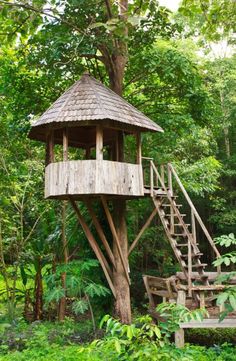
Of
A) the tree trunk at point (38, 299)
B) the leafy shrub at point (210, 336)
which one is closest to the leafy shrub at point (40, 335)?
the tree trunk at point (38, 299)

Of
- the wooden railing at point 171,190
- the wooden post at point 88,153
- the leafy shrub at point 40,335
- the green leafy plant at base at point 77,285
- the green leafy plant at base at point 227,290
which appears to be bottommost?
the leafy shrub at point 40,335

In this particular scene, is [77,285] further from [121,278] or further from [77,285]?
[121,278]

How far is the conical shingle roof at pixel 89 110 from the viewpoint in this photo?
27.5 ft

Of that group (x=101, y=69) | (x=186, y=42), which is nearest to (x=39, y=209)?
(x=101, y=69)

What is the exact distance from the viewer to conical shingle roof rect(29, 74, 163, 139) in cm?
838

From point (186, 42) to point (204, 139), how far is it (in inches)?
150

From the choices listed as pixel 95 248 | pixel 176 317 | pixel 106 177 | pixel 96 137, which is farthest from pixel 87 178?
pixel 176 317

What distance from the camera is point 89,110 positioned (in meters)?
8.47

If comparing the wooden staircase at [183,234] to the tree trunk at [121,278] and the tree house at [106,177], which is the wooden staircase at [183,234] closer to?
the tree house at [106,177]

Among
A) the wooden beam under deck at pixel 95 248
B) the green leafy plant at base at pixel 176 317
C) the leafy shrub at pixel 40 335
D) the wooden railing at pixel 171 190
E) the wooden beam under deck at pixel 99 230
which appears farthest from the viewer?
the wooden beam under deck at pixel 95 248

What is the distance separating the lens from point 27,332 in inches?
350

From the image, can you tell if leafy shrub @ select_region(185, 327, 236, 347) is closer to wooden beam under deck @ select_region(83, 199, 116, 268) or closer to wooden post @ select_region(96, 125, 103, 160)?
wooden beam under deck @ select_region(83, 199, 116, 268)

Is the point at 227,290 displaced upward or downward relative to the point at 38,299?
upward

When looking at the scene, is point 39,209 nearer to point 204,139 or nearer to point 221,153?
point 204,139
